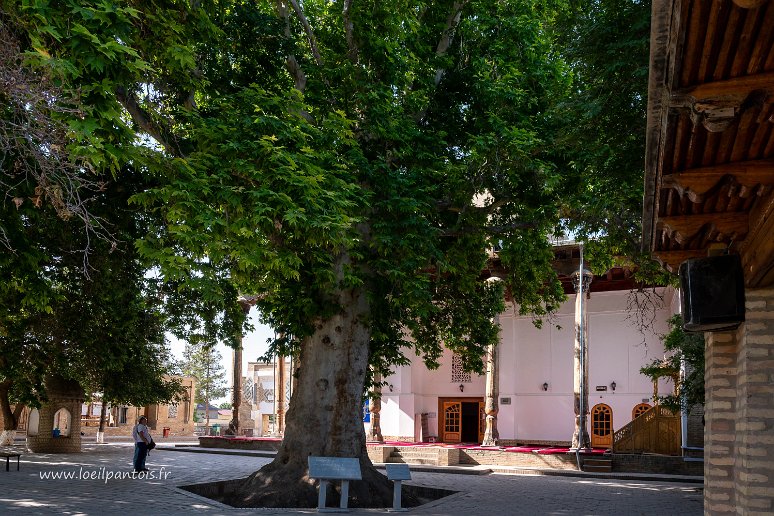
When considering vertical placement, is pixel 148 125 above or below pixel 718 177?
above

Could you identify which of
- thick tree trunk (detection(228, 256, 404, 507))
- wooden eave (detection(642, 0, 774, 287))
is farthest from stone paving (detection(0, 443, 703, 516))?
wooden eave (detection(642, 0, 774, 287))

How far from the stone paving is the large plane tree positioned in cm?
172

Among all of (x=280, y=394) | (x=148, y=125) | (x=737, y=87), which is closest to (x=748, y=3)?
(x=737, y=87)

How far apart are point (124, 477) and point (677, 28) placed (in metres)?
17.3

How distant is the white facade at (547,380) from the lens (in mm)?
31766

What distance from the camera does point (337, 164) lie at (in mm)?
11703

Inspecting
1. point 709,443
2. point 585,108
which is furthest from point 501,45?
point 709,443

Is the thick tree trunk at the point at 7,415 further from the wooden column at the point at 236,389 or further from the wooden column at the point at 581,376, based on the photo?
the wooden column at the point at 581,376

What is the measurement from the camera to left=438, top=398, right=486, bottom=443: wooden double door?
119 ft

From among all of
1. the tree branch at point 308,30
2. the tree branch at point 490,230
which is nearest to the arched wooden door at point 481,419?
the tree branch at point 490,230

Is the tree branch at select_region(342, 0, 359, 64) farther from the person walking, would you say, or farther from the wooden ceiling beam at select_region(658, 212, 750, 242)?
the wooden ceiling beam at select_region(658, 212, 750, 242)

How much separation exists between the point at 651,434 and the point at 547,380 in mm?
7817

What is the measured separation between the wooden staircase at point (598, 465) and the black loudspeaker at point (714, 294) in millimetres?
18854

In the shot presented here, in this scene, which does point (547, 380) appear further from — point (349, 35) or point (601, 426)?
point (349, 35)
